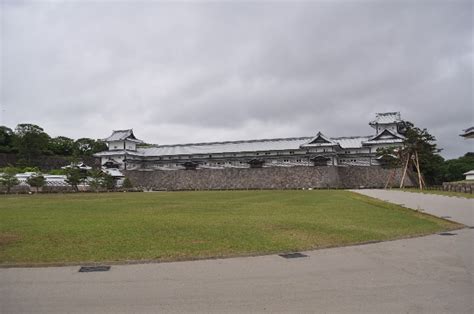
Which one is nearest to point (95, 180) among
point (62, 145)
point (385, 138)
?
point (62, 145)

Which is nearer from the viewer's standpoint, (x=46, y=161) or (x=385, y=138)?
(x=385, y=138)

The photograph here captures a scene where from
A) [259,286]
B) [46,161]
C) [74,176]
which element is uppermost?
[46,161]

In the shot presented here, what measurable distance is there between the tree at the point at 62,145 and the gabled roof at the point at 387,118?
53.9 metres

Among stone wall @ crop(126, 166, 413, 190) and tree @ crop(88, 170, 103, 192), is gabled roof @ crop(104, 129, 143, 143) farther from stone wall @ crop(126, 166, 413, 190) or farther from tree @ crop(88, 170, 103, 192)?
tree @ crop(88, 170, 103, 192)

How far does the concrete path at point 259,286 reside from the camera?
4473 mm

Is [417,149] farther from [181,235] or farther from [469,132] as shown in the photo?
[181,235]

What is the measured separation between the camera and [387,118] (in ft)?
177

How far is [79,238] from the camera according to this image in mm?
8656

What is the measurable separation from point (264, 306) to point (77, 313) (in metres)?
2.15

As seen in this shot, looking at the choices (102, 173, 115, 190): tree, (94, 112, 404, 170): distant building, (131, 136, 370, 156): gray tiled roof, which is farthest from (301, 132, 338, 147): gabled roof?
(102, 173, 115, 190): tree

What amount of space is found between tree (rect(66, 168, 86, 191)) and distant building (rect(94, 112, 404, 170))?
1596 cm

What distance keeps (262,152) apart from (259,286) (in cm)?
4861

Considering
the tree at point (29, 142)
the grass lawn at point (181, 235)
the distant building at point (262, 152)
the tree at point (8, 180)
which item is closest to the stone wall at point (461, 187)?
the grass lawn at point (181, 235)

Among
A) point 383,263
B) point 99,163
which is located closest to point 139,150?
point 99,163
